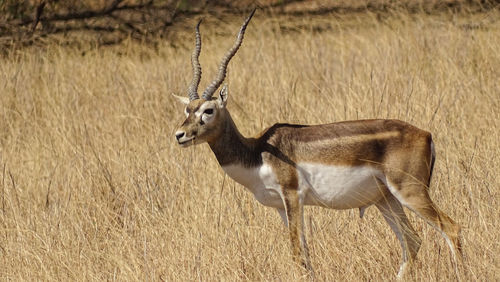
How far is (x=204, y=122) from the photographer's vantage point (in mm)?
5152

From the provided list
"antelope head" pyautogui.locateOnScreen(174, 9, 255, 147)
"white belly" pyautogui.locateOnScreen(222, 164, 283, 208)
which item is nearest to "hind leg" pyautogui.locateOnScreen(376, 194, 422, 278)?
"white belly" pyautogui.locateOnScreen(222, 164, 283, 208)

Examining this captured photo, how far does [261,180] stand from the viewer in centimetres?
523

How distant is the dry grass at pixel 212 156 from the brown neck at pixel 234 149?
1.84 ft

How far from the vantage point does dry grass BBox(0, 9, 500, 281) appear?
5.45m

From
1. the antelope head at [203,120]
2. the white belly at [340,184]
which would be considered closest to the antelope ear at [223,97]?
the antelope head at [203,120]

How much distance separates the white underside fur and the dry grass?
33 centimetres

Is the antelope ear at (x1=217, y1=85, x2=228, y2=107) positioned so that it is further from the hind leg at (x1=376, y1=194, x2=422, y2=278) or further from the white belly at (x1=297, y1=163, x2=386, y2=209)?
the hind leg at (x1=376, y1=194, x2=422, y2=278)

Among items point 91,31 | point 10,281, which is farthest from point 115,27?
point 10,281

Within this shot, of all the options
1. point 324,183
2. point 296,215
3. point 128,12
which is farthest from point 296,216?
point 128,12

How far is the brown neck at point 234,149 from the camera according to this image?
17.1 feet

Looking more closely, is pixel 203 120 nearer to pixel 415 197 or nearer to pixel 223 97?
pixel 223 97

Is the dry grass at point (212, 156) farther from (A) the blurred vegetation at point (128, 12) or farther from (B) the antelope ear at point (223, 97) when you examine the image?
(B) the antelope ear at point (223, 97)

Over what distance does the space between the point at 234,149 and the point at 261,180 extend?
0.80ft

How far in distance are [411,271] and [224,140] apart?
1338 mm
